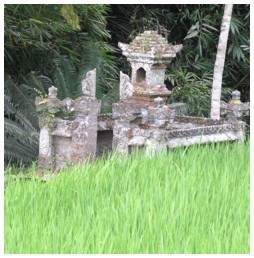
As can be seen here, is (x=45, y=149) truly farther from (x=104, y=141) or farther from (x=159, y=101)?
(x=159, y=101)

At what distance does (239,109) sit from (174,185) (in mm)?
1677

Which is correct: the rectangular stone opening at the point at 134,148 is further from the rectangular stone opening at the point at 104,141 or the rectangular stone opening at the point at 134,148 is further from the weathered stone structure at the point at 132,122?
the rectangular stone opening at the point at 104,141

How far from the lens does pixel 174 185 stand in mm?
4586

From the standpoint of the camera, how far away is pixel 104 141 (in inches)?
242

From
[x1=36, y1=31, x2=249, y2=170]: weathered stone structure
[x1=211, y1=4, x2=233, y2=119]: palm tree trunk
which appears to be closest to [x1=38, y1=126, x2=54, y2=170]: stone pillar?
[x1=36, y1=31, x2=249, y2=170]: weathered stone structure

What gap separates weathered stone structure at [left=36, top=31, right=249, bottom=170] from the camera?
217 inches

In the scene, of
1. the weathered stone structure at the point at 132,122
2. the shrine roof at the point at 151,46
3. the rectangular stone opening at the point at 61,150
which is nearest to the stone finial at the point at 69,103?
the weathered stone structure at the point at 132,122

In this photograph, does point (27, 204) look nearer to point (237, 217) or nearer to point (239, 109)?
point (237, 217)

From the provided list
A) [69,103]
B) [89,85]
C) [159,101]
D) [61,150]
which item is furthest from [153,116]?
[61,150]

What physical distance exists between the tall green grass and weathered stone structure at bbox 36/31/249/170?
16cm

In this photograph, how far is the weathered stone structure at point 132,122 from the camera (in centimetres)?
552

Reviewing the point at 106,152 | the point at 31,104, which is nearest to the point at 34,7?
the point at 31,104

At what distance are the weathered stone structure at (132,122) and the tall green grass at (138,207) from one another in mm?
163

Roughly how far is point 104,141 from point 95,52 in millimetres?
1178
